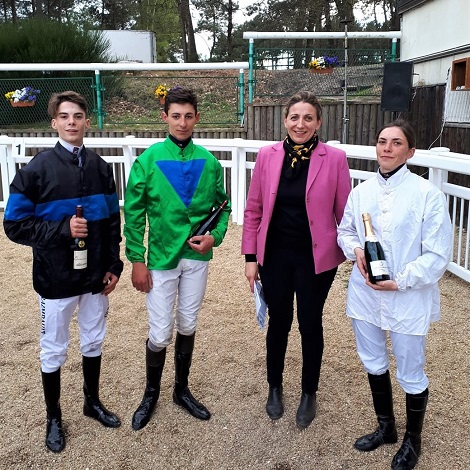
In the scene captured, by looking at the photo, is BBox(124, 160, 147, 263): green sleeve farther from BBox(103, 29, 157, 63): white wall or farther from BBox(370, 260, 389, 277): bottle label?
BBox(103, 29, 157, 63): white wall

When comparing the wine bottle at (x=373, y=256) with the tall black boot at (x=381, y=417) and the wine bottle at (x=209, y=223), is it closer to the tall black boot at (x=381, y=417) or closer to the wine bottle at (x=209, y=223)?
the tall black boot at (x=381, y=417)

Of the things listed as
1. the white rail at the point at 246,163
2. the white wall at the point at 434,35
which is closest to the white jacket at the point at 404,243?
the white rail at the point at 246,163

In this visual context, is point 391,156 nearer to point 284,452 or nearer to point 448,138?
point 284,452

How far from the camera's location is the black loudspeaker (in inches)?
327

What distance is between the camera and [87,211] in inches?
106

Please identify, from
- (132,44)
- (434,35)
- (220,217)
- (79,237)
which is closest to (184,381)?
(220,217)

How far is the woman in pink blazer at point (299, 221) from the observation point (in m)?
2.67

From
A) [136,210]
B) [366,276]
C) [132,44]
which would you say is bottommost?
[366,276]

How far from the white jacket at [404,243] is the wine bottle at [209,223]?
0.75 metres

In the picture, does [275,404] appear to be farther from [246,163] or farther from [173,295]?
[246,163]

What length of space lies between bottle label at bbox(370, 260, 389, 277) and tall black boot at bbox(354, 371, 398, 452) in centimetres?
62

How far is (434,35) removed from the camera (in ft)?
30.3

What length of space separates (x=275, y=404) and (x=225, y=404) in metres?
0.33

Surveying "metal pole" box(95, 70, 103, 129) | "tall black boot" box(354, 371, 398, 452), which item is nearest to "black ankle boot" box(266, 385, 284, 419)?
"tall black boot" box(354, 371, 398, 452)
